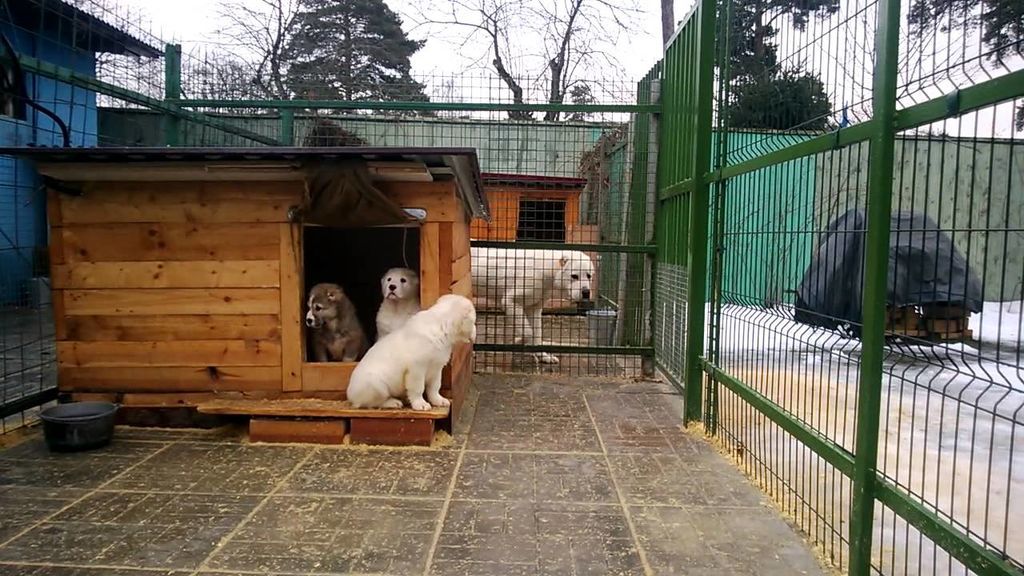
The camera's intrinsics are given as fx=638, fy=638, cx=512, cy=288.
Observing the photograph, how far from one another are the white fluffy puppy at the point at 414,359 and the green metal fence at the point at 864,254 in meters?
2.06

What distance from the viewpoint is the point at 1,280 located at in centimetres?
902

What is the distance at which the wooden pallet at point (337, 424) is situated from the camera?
16.0 ft

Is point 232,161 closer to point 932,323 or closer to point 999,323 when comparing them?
point 932,323

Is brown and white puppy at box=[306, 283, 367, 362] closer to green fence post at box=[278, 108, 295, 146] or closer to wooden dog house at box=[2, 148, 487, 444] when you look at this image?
wooden dog house at box=[2, 148, 487, 444]

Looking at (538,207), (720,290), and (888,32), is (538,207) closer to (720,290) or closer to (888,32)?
(720,290)

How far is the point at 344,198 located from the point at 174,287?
1627mm

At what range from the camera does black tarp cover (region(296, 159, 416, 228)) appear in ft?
16.1

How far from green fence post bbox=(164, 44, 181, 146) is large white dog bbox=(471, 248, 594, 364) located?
3.88 metres

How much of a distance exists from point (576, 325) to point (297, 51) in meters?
17.1

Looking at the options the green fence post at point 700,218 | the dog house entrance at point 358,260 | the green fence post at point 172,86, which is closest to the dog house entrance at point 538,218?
the dog house entrance at point 358,260

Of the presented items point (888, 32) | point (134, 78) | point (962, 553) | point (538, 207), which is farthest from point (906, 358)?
point (134, 78)

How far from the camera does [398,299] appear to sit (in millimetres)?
5855

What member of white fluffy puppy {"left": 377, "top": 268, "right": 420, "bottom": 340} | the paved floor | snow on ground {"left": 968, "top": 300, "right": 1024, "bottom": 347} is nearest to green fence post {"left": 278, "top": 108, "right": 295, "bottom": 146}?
white fluffy puppy {"left": 377, "top": 268, "right": 420, "bottom": 340}

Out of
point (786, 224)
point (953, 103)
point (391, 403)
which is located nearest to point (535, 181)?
point (391, 403)
